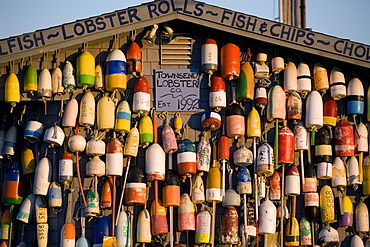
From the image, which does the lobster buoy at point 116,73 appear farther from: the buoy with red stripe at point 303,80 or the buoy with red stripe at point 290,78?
the buoy with red stripe at point 303,80

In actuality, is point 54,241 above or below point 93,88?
below

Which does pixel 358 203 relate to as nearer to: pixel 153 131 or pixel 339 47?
pixel 339 47

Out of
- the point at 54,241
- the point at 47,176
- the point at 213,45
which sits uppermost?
the point at 213,45

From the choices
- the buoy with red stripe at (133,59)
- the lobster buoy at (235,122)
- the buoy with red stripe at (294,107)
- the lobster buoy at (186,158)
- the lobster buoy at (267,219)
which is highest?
the buoy with red stripe at (133,59)

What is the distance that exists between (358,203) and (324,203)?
67 cm

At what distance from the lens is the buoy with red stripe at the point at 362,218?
→ 17625mm

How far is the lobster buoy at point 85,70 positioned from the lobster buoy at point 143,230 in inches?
103

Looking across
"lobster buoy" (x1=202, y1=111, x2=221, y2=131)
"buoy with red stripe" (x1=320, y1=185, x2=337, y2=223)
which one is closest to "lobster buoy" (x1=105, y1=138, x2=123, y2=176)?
"lobster buoy" (x1=202, y1=111, x2=221, y2=131)

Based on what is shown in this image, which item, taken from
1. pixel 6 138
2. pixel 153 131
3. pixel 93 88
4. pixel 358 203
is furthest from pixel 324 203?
pixel 6 138

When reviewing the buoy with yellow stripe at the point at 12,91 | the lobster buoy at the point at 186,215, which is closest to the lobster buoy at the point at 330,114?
the lobster buoy at the point at 186,215

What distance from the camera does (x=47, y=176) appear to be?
17.5m

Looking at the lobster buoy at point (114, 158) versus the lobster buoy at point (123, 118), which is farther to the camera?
the lobster buoy at point (123, 118)

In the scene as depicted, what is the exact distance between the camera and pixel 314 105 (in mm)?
17922

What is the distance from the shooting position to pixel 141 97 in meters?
17.7
